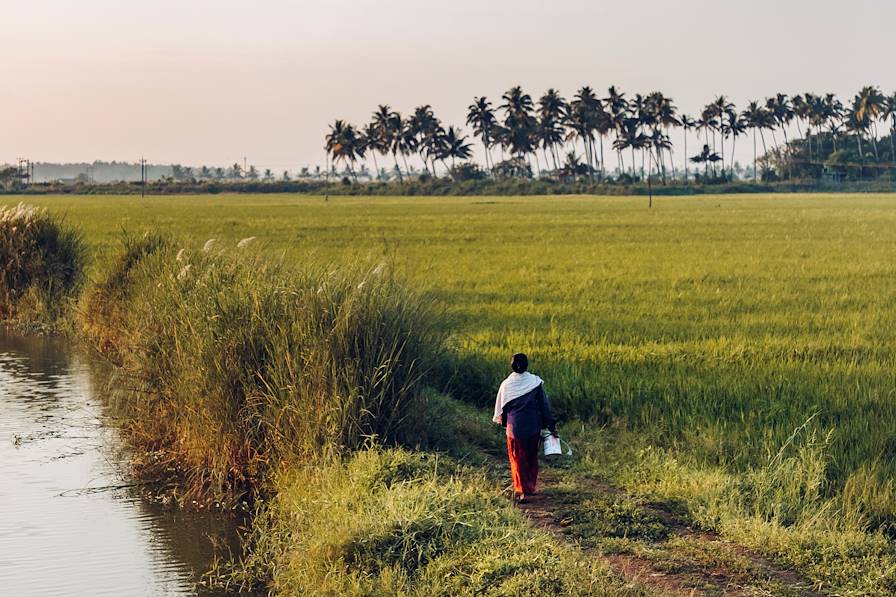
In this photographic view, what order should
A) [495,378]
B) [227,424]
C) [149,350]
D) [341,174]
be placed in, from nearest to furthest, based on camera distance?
[227,424], [149,350], [495,378], [341,174]

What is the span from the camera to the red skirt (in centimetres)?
898

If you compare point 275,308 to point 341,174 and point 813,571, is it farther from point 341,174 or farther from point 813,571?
point 341,174

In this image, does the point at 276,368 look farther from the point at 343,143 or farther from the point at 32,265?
Answer: the point at 343,143

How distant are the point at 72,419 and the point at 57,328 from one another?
849 cm

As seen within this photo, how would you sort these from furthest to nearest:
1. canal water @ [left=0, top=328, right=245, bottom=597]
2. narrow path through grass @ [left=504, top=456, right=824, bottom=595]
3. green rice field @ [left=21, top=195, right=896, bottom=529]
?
green rice field @ [left=21, top=195, right=896, bottom=529]
canal water @ [left=0, top=328, right=245, bottom=597]
narrow path through grass @ [left=504, top=456, right=824, bottom=595]

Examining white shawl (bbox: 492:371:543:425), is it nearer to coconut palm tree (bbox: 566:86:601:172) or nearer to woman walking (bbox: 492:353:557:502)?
woman walking (bbox: 492:353:557:502)

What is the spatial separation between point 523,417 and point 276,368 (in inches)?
98.5

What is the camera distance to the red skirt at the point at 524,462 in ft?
29.5

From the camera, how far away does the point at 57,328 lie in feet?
73.4

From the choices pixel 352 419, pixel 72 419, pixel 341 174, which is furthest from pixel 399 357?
pixel 341 174

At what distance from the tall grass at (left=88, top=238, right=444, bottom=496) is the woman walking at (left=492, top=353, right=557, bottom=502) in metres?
1.21

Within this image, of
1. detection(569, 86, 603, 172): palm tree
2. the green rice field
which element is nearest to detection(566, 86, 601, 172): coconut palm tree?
detection(569, 86, 603, 172): palm tree

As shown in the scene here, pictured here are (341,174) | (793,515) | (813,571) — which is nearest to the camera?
(813,571)

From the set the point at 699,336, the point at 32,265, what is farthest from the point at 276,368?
the point at 32,265
